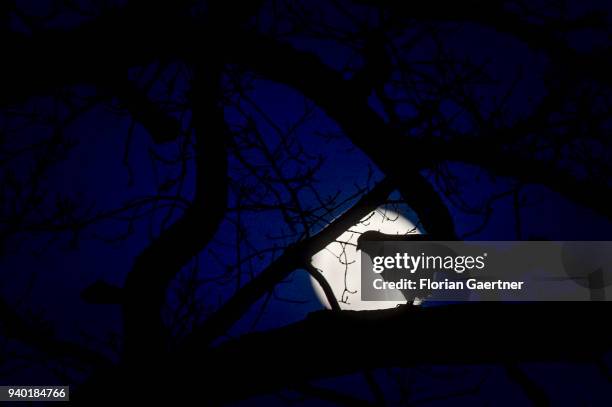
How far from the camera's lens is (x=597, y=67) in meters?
3.45

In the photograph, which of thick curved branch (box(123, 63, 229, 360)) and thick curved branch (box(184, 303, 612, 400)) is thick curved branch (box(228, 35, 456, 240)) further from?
thick curved branch (box(184, 303, 612, 400))

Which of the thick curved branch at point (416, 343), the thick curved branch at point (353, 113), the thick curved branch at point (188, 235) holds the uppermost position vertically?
the thick curved branch at point (353, 113)

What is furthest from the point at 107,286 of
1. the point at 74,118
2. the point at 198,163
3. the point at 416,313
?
the point at 416,313

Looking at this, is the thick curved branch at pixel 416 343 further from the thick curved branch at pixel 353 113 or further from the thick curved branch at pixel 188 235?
the thick curved branch at pixel 353 113

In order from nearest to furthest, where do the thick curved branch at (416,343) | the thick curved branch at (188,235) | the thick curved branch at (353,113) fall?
the thick curved branch at (416,343) → the thick curved branch at (188,235) → the thick curved branch at (353,113)

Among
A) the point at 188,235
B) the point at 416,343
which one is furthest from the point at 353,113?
the point at 416,343

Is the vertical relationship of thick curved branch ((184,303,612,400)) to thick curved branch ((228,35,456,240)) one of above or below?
below

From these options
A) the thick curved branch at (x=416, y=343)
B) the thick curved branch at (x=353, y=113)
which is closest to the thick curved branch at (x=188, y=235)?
the thick curved branch at (x=416, y=343)

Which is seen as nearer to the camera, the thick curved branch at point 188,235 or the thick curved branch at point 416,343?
the thick curved branch at point 416,343

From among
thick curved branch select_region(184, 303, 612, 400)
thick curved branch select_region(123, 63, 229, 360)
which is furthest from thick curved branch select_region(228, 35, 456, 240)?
thick curved branch select_region(184, 303, 612, 400)

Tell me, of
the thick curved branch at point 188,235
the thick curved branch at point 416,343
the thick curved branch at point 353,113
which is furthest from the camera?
the thick curved branch at point 353,113

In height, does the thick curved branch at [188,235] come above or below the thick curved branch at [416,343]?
above

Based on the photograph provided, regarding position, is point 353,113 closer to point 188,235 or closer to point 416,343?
point 188,235

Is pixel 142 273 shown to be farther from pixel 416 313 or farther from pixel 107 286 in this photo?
pixel 416 313
